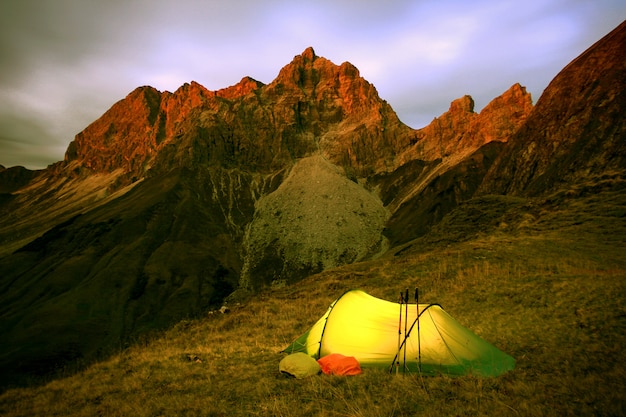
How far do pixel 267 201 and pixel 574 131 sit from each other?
109679 mm

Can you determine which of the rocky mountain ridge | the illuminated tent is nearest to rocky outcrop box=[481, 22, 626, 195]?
the rocky mountain ridge

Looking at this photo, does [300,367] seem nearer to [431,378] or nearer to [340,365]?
[340,365]

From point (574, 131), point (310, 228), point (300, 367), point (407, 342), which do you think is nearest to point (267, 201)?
point (310, 228)

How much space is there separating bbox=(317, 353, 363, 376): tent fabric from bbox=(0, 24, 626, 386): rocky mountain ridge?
159 feet

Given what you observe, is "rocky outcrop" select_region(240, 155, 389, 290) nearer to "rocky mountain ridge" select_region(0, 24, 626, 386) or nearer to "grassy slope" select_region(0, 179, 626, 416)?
"rocky mountain ridge" select_region(0, 24, 626, 386)

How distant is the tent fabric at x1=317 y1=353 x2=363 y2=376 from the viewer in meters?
11.9

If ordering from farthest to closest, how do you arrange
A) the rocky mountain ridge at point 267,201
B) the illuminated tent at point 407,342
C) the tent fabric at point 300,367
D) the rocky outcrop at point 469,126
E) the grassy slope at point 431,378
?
the rocky outcrop at point 469,126
the rocky mountain ridge at point 267,201
the tent fabric at point 300,367
the illuminated tent at point 407,342
the grassy slope at point 431,378

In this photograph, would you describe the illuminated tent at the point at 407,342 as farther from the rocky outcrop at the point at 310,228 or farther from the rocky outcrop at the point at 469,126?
the rocky outcrop at the point at 469,126

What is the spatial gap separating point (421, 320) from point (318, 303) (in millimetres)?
12951

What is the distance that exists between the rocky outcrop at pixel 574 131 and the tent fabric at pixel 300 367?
217 feet

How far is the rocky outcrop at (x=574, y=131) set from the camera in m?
65.9

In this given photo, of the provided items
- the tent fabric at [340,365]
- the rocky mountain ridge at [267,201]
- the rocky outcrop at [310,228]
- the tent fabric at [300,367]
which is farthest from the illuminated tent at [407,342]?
the rocky outcrop at [310,228]

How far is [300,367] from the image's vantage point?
12219mm

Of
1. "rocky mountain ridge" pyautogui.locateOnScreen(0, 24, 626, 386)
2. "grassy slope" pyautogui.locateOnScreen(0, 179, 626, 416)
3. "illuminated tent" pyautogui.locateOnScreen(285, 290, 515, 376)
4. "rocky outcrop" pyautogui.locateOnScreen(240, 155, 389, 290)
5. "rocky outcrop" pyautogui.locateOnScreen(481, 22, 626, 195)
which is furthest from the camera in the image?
"rocky outcrop" pyautogui.locateOnScreen(240, 155, 389, 290)
